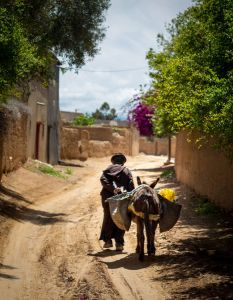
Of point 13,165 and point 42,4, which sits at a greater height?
point 42,4

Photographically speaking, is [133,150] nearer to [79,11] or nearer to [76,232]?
[79,11]

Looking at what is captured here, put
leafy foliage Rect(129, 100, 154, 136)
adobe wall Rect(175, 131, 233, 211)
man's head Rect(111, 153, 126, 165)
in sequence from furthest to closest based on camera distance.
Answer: leafy foliage Rect(129, 100, 154, 136)
adobe wall Rect(175, 131, 233, 211)
man's head Rect(111, 153, 126, 165)

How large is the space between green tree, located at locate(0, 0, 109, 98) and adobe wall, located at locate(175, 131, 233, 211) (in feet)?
17.2

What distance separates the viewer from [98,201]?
15711mm

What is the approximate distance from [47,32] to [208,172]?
6.81 metres

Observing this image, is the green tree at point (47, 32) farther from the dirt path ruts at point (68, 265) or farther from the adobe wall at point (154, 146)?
the adobe wall at point (154, 146)

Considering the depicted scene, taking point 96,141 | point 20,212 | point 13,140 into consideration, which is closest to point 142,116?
point 96,141

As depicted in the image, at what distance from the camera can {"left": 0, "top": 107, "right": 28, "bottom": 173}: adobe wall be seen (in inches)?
649

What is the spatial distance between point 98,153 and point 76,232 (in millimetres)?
26771

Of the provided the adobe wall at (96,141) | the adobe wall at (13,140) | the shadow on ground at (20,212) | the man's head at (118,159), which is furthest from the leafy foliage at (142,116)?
the man's head at (118,159)

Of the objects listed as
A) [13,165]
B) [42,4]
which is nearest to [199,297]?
[42,4]

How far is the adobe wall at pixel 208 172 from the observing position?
11.9m

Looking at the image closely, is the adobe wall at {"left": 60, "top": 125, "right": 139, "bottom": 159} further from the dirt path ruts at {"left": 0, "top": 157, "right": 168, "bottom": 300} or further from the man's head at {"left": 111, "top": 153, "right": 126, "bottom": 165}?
the man's head at {"left": 111, "top": 153, "right": 126, "bottom": 165}

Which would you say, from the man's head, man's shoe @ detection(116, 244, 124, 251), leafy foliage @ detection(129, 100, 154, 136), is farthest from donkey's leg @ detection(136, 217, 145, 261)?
leafy foliage @ detection(129, 100, 154, 136)
